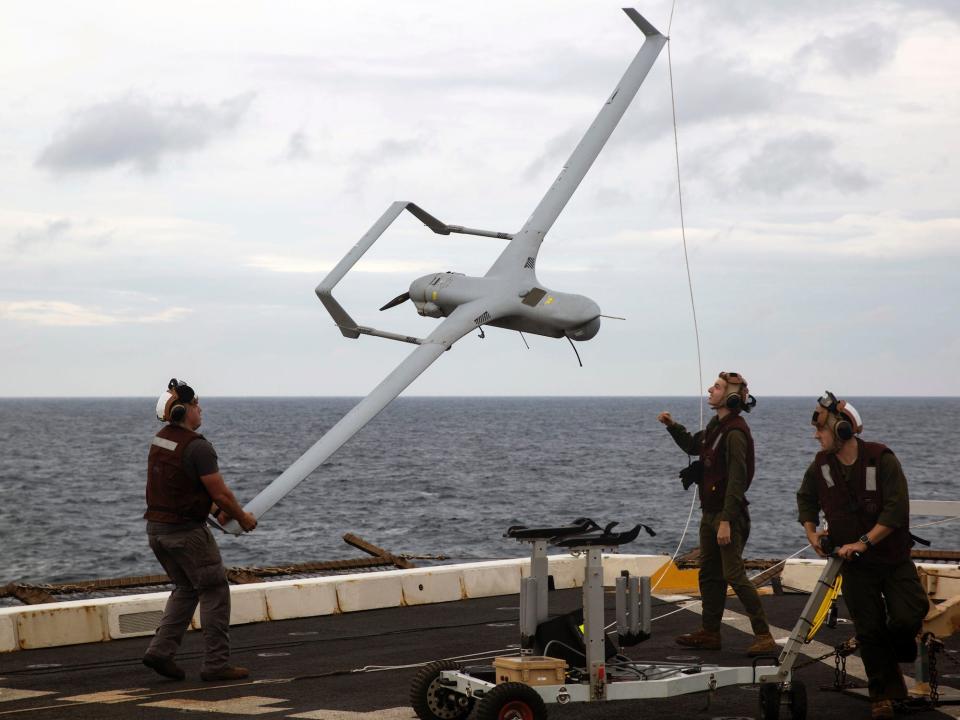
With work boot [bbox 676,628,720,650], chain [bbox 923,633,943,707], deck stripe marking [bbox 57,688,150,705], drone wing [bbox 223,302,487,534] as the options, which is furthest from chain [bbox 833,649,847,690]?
Result: deck stripe marking [bbox 57,688,150,705]

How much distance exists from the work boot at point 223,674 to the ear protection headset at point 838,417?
4.29 metres

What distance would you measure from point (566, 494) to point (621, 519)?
1220cm

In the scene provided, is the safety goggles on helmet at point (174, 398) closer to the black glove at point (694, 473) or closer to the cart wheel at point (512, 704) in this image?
the cart wheel at point (512, 704)

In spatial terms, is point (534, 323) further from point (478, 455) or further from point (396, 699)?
point (478, 455)

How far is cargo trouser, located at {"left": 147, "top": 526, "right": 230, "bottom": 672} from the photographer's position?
891cm

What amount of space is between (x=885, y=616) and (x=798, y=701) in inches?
34.8

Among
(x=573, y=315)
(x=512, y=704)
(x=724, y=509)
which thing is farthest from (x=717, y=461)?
(x=512, y=704)

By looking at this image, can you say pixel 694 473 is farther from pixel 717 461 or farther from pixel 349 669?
pixel 349 669

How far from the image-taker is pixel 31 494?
6003 centimetres

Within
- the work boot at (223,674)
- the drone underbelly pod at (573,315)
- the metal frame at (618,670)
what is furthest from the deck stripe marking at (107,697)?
the drone underbelly pod at (573,315)

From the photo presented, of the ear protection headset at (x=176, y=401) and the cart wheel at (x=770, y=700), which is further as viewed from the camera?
the ear protection headset at (x=176, y=401)

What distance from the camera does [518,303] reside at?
9.81 metres

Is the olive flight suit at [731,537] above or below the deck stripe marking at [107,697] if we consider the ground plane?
above

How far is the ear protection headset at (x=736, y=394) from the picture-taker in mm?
9852
